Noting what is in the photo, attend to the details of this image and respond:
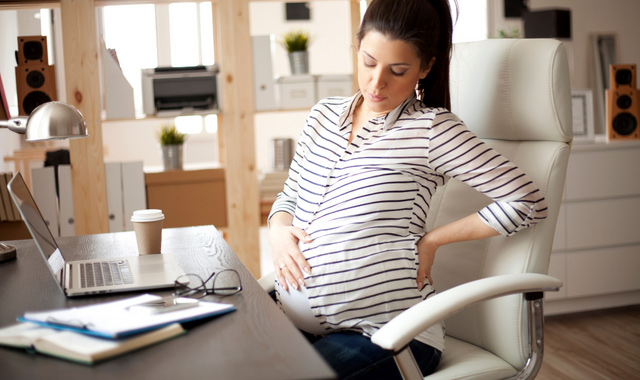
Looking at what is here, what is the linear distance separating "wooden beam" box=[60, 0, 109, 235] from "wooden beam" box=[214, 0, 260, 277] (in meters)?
0.59

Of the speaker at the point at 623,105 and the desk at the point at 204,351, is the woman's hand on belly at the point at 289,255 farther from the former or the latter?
the speaker at the point at 623,105

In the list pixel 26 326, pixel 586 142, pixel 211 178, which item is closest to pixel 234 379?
pixel 26 326

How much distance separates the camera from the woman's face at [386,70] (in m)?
1.35

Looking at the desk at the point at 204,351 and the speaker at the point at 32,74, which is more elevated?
the speaker at the point at 32,74

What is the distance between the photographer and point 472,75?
1541 mm

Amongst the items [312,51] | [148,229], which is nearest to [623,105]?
[148,229]

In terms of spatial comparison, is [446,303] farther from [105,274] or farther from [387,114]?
[105,274]

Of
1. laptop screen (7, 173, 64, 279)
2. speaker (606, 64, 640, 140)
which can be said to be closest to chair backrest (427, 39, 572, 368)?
laptop screen (7, 173, 64, 279)

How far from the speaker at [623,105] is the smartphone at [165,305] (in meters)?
2.73

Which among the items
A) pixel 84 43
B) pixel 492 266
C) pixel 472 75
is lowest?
pixel 492 266

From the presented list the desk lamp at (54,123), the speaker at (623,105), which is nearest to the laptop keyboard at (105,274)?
the desk lamp at (54,123)

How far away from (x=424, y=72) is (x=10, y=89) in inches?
112

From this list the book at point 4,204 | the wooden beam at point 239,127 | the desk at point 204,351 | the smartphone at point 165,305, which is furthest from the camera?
the wooden beam at point 239,127

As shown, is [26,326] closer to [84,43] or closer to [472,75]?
[472,75]
